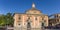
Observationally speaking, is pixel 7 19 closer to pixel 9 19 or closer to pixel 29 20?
pixel 9 19

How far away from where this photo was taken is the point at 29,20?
50.3ft

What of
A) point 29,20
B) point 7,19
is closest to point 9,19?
point 7,19

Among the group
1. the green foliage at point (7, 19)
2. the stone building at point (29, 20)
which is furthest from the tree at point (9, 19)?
the stone building at point (29, 20)

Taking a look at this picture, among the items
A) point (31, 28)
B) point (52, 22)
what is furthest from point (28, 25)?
point (52, 22)

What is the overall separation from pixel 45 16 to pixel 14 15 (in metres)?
2.93

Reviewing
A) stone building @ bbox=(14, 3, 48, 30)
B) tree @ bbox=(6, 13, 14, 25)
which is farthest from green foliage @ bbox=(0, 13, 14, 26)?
stone building @ bbox=(14, 3, 48, 30)

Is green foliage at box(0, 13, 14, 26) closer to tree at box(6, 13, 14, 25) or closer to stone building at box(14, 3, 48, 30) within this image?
tree at box(6, 13, 14, 25)

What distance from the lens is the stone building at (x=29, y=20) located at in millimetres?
15094

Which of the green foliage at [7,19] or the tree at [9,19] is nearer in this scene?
the green foliage at [7,19]

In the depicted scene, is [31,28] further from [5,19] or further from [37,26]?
[5,19]

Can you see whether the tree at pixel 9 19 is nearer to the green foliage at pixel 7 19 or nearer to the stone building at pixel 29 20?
the green foliage at pixel 7 19

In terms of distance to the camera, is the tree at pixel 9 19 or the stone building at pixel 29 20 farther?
the tree at pixel 9 19

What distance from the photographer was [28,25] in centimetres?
1525

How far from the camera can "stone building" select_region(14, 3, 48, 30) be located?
594 inches
